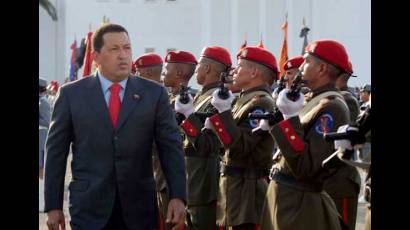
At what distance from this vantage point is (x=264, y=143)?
→ 6773mm

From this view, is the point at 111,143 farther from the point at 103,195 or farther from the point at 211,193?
the point at 211,193

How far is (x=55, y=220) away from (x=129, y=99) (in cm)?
82

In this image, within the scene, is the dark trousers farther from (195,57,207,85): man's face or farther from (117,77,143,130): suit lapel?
(195,57,207,85): man's face

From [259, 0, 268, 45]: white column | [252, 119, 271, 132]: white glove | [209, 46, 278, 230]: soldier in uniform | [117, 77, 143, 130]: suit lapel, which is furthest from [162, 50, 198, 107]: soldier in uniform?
[259, 0, 268, 45]: white column

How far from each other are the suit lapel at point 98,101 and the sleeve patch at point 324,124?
1.21 m

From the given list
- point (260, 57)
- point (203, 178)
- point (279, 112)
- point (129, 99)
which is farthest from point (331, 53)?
point (203, 178)

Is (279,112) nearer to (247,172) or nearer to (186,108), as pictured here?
(247,172)

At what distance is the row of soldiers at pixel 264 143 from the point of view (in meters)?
5.61
